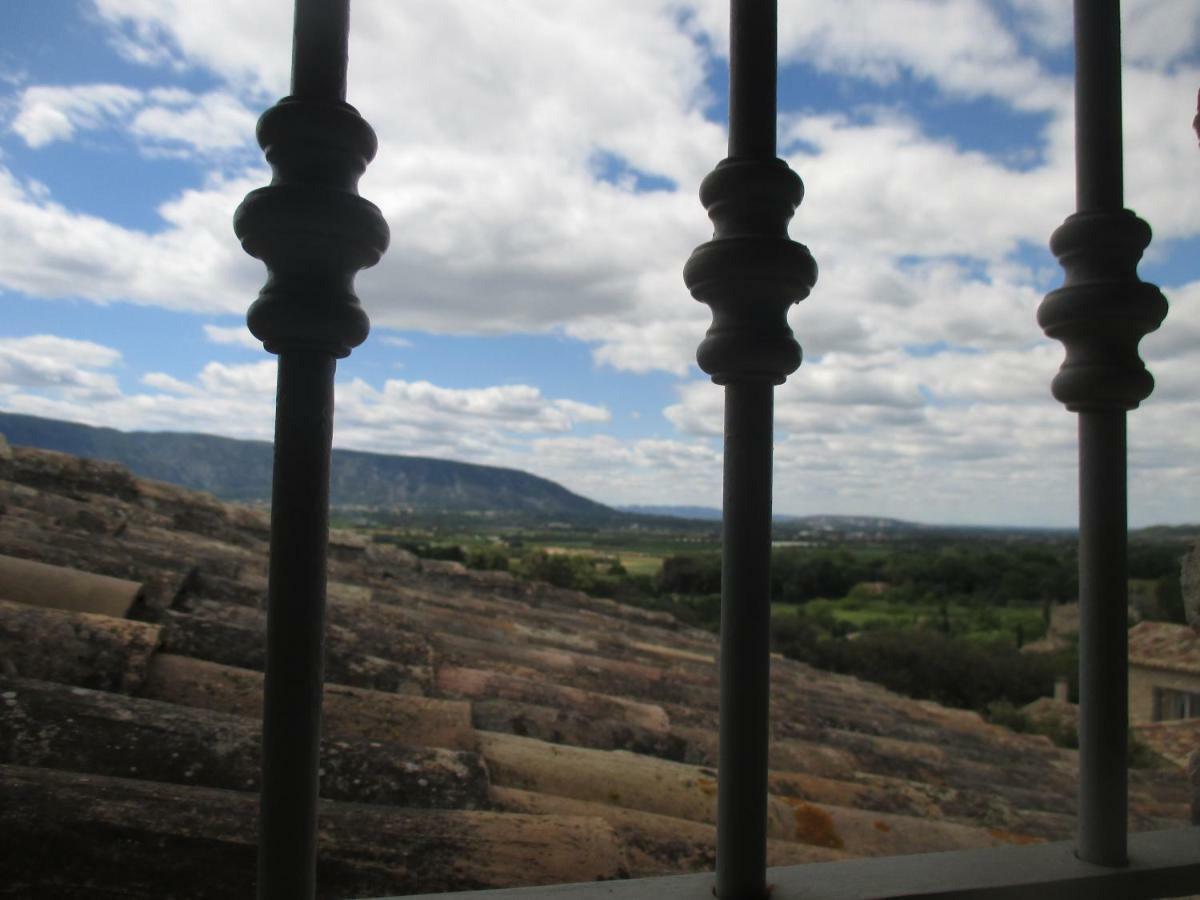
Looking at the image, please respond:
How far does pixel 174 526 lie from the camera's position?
5984mm

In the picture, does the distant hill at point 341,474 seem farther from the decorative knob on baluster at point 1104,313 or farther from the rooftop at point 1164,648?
the rooftop at point 1164,648

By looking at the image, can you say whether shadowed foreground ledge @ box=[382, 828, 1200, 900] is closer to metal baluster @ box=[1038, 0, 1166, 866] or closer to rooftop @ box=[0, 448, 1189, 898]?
metal baluster @ box=[1038, 0, 1166, 866]

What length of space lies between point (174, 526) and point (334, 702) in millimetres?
3999

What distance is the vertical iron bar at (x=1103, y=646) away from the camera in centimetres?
152

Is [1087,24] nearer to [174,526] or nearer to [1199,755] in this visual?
[1199,755]

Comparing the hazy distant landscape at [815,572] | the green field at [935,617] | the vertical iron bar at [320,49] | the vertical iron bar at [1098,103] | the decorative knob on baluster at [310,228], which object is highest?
the vertical iron bar at [1098,103]

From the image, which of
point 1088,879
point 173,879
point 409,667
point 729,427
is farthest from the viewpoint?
point 409,667

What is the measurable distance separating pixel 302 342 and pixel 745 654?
81 cm

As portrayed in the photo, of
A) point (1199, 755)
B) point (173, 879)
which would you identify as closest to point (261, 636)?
point (173, 879)

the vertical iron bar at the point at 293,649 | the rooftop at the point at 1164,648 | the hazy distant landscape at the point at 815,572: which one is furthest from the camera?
the hazy distant landscape at the point at 815,572

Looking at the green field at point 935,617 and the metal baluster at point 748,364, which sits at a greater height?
the metal baluster at point 748,364

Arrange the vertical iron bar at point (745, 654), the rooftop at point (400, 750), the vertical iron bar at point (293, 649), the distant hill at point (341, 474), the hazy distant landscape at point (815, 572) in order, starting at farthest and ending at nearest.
→ the distant hill at point (341, 474), the hazy distant landscape at point (815, 572), the rooftop at point (400, 750), the vertical iron bar at point (745, 654), the vertical iron bar at point (293, 649)

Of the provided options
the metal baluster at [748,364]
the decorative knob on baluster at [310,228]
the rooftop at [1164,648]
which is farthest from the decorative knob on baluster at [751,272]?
the rooftop at [1164,648]

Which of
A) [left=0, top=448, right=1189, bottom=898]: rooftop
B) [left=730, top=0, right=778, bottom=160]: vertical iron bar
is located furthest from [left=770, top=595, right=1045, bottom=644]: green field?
[left=730, top=0, right=778, bottom=160]: vertical iron bar
